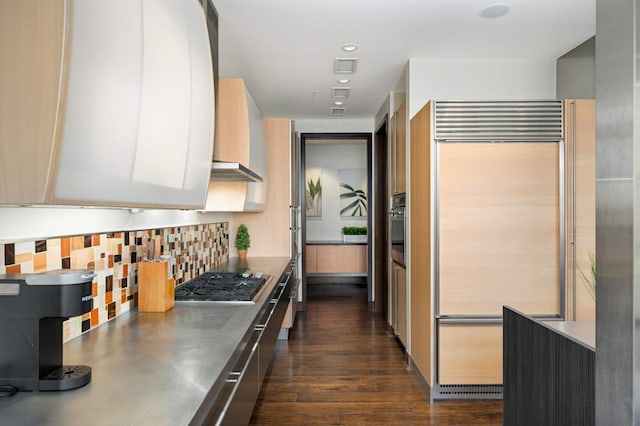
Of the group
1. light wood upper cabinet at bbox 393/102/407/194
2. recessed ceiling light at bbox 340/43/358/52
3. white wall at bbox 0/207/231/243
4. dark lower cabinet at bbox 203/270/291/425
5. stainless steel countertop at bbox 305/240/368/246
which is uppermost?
recessed ceiling light at bbox 340/43/358/52

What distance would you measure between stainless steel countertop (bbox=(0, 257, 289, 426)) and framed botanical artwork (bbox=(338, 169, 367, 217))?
251 inches

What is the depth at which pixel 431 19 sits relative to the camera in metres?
3.02

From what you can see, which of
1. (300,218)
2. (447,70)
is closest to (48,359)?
(447,70)

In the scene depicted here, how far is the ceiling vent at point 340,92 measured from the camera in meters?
4.70

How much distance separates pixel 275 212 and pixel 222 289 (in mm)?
2209

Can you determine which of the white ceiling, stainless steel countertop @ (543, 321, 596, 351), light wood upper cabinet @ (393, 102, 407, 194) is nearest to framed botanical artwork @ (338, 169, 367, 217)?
light wood upper cabinet @ (393, 102, 407, 194)

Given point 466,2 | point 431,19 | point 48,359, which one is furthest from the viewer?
point 431,19

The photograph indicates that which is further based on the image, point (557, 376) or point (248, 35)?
point (248, 35)

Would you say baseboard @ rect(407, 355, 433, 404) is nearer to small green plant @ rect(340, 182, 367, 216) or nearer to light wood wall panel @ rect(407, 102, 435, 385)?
light wood wall panel @ rect(407, 102, 435, 385)

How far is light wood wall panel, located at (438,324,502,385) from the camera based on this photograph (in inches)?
123

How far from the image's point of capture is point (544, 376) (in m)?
1.62

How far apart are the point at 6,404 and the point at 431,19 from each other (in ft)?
9.78

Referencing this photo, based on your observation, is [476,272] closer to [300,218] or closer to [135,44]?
[135,44]

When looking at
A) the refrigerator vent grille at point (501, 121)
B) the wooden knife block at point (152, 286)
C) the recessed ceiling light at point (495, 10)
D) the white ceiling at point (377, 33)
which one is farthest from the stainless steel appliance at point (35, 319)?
the recessed ceiling light at point (495, 10)
